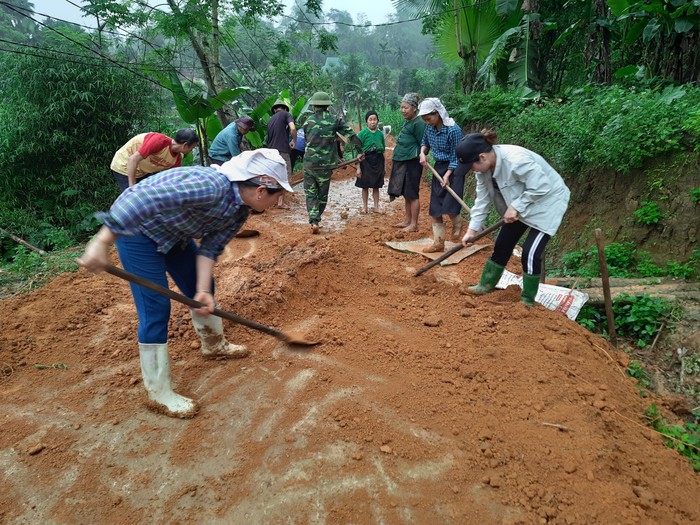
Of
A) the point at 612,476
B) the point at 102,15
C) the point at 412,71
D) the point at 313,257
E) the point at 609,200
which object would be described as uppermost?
the point at 412,71

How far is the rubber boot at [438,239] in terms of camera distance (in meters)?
4.87

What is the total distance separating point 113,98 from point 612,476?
27.9 ft

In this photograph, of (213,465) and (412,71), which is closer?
(213,465)

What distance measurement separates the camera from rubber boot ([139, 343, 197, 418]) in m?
2.35

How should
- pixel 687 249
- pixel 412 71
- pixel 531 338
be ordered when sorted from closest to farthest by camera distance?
pixel 531 338 → pixel 687 249 → pixel 412 71

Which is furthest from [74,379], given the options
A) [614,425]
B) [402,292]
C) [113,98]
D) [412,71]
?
[412,71]

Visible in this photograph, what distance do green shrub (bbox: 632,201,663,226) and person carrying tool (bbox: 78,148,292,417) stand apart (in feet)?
11.9

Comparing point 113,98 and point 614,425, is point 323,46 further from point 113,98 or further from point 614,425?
point 614,425

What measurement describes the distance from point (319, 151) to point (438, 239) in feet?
6.86

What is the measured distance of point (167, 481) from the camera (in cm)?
205

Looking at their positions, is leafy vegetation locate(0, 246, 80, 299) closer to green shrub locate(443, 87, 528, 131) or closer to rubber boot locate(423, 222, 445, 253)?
rubber boot locate(423, 222, 445, 253)

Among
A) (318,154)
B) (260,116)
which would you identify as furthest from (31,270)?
(260,116)

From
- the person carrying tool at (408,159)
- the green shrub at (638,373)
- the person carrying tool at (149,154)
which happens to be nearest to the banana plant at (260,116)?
the person carrying tool at (408,159)

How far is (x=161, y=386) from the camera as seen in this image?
2426 millimetres
